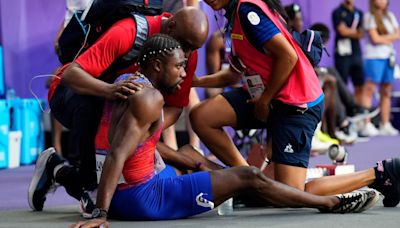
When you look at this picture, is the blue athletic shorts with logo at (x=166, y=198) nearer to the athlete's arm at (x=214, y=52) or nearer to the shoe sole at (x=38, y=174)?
the shoe sole at (x=38, y=174)

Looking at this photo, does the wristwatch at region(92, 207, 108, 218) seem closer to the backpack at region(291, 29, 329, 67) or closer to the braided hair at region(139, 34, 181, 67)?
the braided hair at region(139, 34, 181, 67)

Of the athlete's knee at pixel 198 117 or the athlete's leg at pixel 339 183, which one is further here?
the athlete's knee at pixel 198 117

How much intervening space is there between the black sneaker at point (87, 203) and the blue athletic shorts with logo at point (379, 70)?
8.37m

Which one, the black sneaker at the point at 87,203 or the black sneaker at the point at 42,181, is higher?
the black sneaker at the point at 87,203

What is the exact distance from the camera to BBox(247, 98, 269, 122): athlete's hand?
476 centimetres

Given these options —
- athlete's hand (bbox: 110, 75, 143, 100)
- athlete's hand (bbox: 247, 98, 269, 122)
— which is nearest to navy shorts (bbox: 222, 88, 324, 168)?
athlete's hand (bbox: 247, 98, 269, 122)

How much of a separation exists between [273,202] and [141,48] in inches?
37.1

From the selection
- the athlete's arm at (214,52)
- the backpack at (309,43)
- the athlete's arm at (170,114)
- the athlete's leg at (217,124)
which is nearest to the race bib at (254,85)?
the athlete's leg at (217,124)

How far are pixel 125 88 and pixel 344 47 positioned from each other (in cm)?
837

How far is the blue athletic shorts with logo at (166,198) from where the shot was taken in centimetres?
426

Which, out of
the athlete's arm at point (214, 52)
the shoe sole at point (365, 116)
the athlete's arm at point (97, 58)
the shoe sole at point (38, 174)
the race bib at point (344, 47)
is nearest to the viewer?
the athlete's arm at point (97, 58)

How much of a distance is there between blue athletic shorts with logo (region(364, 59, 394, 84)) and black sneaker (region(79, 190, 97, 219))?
837 centimetres

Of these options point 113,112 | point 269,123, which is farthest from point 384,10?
point 113,112

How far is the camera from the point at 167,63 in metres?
4.27
